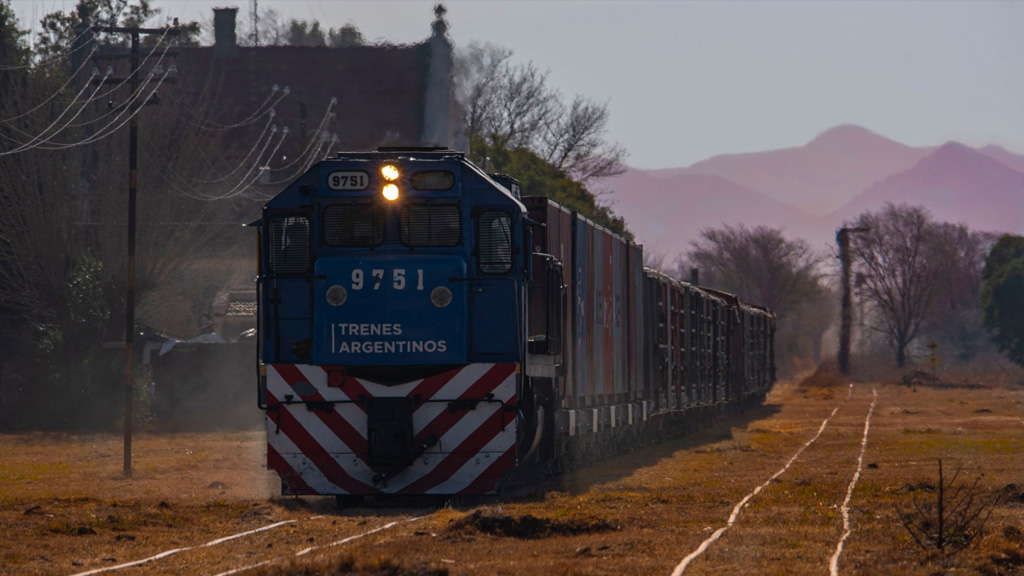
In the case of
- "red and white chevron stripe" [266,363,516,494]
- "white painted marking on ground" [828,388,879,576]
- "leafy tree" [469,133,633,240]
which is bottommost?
"white painted marking on ground" [828,388,879,576]

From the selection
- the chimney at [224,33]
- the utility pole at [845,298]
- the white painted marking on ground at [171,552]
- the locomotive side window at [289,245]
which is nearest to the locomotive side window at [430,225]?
the locomotive side window at [289,245]

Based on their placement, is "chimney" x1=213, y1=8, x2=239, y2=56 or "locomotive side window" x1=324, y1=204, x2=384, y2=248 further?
"chimney" x1=213, y1=8, x2=239, y2=56

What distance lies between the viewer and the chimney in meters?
57.2

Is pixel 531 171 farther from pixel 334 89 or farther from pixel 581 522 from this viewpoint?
pixel 581 522

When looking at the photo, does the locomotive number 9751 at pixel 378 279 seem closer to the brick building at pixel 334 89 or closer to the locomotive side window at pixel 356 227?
the locomotive side window at pixel 356 227

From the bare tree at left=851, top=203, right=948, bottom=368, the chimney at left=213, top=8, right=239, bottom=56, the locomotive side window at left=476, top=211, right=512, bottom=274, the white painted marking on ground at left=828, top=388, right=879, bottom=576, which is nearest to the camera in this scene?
the white painted marking on ground at left=828, top=388, right=879, bottom=576

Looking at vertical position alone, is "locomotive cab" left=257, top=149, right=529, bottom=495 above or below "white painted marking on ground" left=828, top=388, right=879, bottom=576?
above

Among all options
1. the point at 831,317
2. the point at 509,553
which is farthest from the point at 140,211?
the point at 831,317

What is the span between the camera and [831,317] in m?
149

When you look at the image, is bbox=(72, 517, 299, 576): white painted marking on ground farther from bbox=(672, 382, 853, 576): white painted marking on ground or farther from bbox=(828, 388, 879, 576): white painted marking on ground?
bbox=(828, 388, 879, 576): white painted marking on ground

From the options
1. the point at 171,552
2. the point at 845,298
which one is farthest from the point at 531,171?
the point at 171,552

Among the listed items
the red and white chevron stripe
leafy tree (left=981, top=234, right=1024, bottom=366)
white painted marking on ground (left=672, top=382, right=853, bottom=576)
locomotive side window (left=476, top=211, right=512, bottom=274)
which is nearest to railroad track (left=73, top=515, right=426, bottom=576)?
the red and white chevron stripe

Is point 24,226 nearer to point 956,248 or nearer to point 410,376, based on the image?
point 410,376

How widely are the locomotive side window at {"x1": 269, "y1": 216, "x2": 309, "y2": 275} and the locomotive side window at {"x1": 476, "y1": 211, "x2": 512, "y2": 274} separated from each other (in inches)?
71.4
